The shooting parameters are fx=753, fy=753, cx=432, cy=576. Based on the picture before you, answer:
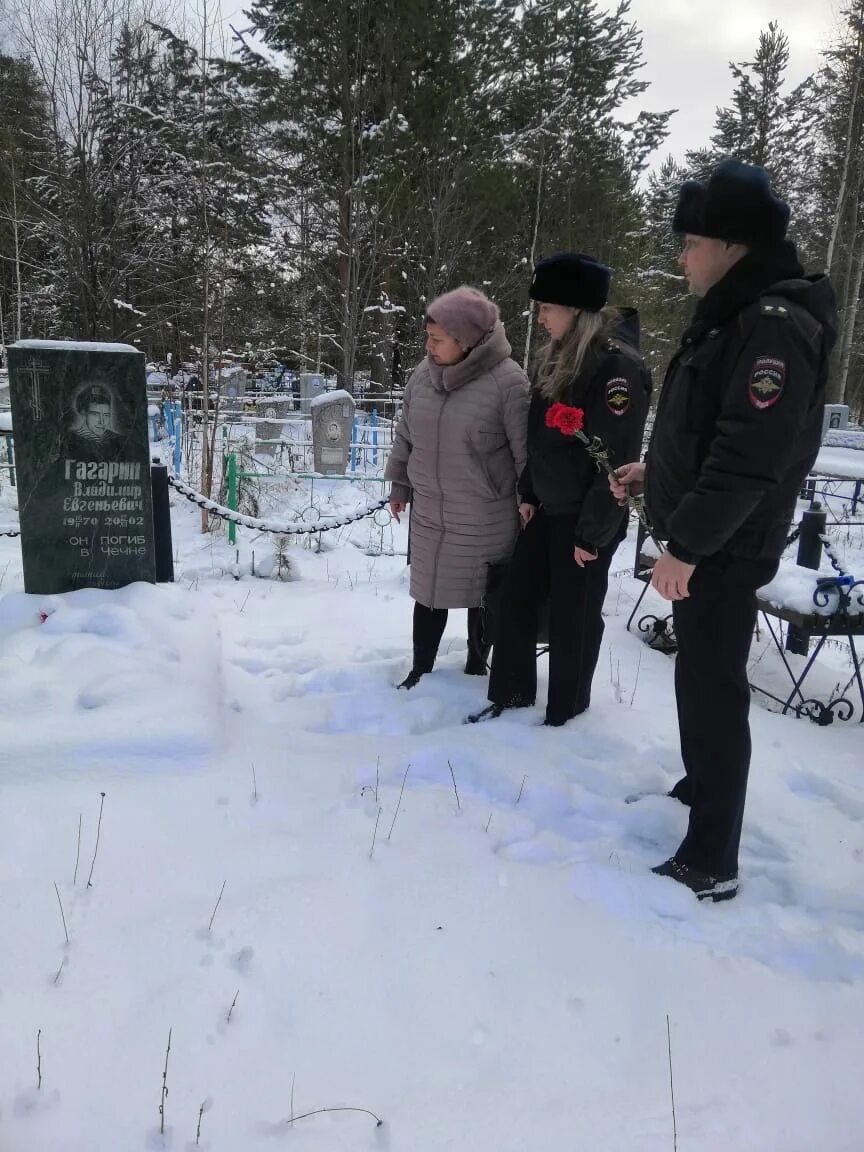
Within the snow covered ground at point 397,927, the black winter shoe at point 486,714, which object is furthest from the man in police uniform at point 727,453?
the black winter shoe at point 486,714

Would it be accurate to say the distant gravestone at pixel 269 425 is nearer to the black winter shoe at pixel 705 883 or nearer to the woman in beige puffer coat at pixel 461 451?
the woman in beige puffer coat at pixel 461 451

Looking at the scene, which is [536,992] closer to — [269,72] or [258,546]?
[258,546]

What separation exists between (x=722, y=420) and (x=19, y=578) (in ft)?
17.2

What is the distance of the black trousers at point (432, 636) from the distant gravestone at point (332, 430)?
8.07 m

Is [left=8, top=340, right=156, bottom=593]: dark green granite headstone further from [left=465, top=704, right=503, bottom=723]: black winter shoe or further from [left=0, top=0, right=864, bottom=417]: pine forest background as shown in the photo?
[left=0, top=0, right=864, bottom=417]: pine forest background

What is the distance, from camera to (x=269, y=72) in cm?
1616

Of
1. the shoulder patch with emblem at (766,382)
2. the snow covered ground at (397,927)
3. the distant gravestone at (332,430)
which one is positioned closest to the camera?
the snow covered ground at (397,927)

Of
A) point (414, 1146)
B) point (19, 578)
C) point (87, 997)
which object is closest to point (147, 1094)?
point (87, 997)

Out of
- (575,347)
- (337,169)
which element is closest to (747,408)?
(575,347)

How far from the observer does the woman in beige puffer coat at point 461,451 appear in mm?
3146

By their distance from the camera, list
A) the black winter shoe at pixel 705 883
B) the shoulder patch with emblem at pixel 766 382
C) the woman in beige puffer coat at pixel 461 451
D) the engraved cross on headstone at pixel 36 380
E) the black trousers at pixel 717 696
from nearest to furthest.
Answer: the shoulder patch with emblem at pixel 766 382 < the black trousers at pixel 717 696 < the black winter shoe at pixel 705 883 < the woman in beige puffer coat at pixel 461 451 < the engraved cross on headstone at pixel 36 380

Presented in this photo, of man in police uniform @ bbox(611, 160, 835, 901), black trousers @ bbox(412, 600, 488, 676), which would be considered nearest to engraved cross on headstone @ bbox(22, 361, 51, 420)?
black trousers @ bbox(412, 600, 488, 676)

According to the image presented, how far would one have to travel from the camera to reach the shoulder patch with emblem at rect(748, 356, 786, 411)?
177 cm

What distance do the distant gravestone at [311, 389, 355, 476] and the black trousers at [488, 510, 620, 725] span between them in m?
8.56
